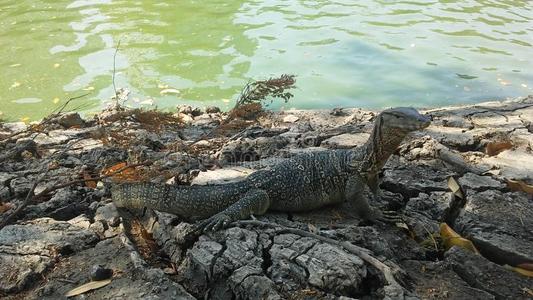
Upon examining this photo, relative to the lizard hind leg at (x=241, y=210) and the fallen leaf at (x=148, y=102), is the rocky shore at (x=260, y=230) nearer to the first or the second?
the lizard hind leg at (x=241, y=210)

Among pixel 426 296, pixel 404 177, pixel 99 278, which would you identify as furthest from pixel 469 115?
pixel 99 278

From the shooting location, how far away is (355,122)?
700cm

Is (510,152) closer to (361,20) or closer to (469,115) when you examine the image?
(469,115)

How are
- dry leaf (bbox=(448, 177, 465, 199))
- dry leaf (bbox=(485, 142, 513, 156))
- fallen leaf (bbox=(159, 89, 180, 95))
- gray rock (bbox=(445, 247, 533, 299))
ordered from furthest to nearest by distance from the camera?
fallen leaf (bbox=(159, 89, 180, 95))
dry leaf (bbox=(485, 142, 513, 156))
dry leaf (bbox=(448, 177, 465, 199))
gray rock (bbox=(445, 247, 533, 299))

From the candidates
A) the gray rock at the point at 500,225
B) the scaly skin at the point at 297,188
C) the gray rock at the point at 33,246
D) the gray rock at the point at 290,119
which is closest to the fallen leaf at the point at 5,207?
the gray rock at the point at 33,246

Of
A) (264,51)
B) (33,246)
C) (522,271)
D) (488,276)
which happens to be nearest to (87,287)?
(33,246)

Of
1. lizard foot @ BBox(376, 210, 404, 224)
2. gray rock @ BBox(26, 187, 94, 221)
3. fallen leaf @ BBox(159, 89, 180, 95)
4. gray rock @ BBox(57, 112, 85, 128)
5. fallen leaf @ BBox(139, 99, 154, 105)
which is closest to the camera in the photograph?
lizard foot @ BBox(376, 210, 404, 224)

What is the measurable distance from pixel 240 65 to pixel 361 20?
13.4ft

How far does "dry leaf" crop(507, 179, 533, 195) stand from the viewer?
4527 millimetres

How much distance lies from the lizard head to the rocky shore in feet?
2.56

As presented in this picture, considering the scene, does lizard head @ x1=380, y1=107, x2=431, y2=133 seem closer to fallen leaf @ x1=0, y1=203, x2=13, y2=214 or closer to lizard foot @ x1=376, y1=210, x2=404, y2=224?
lizard foot @ x1=376, y1=210, x2=404, y2=224

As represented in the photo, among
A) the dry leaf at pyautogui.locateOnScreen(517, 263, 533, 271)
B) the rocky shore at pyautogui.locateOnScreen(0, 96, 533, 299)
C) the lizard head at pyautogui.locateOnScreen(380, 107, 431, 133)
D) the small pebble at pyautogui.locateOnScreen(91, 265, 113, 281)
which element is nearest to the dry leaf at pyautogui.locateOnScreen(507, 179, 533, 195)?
the rocky shore at pyautogui.locateOnScreen(0, 96, 533, 299)

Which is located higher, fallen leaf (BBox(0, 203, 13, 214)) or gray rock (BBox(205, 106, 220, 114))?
fallen leaf (BBox(0, 203, 13, 214))

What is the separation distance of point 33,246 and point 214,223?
1.31m
